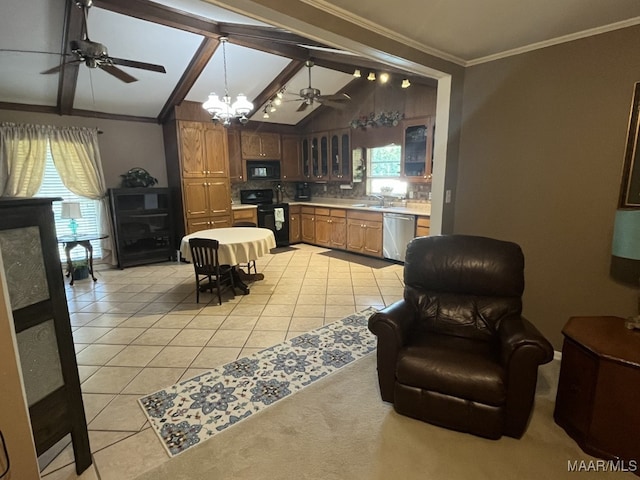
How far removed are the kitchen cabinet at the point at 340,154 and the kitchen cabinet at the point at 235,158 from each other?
1.80 m

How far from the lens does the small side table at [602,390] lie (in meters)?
1.62

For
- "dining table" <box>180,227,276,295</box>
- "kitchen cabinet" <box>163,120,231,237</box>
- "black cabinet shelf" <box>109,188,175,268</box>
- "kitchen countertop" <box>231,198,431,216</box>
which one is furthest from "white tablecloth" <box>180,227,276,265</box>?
"kitchen countertop" <box>231,198,431,216</box>

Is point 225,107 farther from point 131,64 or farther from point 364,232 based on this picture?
point 364,232

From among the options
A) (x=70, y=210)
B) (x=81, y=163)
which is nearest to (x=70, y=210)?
(x=70, y=210)

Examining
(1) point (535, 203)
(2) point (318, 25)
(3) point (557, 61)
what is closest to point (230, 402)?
(2) point (318, 25)

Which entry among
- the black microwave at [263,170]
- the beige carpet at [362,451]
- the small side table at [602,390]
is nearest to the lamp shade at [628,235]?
the small side table at [602,390]

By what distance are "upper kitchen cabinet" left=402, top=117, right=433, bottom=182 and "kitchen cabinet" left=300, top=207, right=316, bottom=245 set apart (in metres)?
2.22

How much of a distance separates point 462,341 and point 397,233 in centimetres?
319

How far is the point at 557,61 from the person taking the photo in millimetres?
2473

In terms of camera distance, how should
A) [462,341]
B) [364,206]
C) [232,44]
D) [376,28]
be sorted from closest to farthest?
[462,341] → [376,28] → [232,44] → [364,206]

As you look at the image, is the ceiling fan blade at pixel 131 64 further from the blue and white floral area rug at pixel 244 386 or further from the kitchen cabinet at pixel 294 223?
the kitchen cabinet at pixel 294 223

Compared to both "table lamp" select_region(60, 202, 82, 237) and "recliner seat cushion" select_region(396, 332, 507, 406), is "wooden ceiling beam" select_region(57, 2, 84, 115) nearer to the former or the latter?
"table lamp" select_region(60, 202, 82, 237)

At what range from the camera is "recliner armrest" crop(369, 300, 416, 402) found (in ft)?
6.52

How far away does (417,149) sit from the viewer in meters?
5.18
